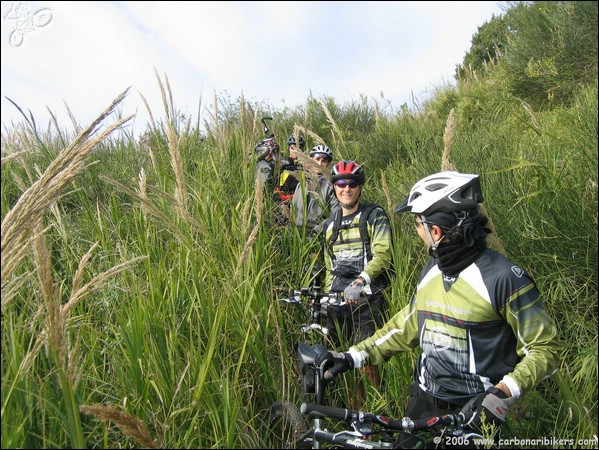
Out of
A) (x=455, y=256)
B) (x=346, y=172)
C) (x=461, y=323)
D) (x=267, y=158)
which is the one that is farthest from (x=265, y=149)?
(x=461, y=323)

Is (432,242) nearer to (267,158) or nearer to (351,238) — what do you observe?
(351,238)

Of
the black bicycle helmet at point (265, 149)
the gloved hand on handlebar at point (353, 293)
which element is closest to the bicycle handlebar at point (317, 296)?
the gloved hand on handlebar at point (353, 293)

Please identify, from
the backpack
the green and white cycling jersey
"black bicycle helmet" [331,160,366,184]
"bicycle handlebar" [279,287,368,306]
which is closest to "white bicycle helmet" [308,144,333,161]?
"black bicycle helmet" [331,160,366,184]

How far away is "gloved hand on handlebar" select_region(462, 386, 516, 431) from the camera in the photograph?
188cm

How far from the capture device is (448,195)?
239 cm

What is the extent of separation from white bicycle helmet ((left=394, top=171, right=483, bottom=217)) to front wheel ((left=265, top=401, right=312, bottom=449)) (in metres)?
1.11

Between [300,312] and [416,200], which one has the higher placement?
[416,200]

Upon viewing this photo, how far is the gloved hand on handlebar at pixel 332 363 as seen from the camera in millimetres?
2289

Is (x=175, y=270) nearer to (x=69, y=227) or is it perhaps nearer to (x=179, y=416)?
(x=179, y=416)

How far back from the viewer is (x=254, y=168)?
443 cm

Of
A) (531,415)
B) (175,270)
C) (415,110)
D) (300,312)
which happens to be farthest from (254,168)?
(415,110)

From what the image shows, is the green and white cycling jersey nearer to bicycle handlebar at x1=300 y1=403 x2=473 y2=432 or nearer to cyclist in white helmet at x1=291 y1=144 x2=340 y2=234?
bicycle handlebar at x1=300 y1=403 x2=473 y2=432

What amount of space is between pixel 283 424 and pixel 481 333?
97cm

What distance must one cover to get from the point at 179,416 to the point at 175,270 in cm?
91
